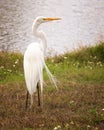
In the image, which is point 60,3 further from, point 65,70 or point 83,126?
point 83,126

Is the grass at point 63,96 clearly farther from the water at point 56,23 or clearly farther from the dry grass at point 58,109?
the water at point 56,23

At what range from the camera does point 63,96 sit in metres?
9.38

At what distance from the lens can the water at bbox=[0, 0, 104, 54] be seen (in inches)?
1060

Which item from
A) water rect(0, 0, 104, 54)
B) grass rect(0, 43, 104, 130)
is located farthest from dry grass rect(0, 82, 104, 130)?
water rect(0, 0, 104, 54)

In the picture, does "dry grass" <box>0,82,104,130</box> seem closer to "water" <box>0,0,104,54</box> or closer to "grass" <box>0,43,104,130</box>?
"grass" <box>0,43,104,130</box>

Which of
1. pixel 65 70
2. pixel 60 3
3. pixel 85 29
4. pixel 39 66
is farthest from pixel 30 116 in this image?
pixel 60 3

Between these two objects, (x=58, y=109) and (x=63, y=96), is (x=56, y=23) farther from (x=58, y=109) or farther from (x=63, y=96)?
(x=58, y=109)

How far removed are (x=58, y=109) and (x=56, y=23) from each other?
25730 millimetres

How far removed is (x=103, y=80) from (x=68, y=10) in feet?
84.8

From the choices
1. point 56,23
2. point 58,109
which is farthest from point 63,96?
point 56,23

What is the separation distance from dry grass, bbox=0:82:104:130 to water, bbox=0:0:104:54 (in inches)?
520

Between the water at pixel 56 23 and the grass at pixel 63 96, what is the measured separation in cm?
949

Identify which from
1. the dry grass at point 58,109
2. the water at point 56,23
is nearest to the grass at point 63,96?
the dry grass at point 58,109

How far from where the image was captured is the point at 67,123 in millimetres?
7305
